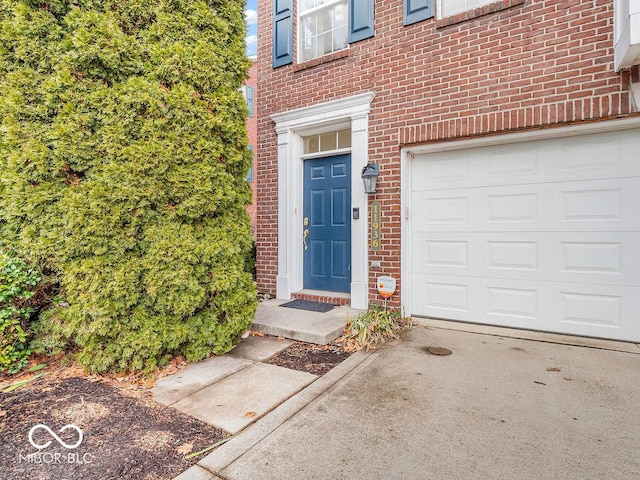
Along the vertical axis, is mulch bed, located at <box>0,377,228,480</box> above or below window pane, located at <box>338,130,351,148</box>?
below

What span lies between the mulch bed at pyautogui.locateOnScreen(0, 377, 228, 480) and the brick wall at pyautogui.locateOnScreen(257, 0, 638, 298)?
278 cm

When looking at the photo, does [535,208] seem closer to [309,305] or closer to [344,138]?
[344,138]

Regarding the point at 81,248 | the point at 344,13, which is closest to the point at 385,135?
the point at 344,13

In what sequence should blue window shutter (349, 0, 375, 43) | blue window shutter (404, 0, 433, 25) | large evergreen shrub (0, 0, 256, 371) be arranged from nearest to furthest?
large evergreen shrub (0, 0, 256, 371), blue window shutter (404, 0, 433, 25), blue window shutter (349, 0, 375, 43)

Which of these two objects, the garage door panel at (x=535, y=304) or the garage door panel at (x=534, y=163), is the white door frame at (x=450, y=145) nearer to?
the garage door panel at (x=534, y=163)

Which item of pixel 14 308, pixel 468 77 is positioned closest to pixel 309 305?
pixel 14 308

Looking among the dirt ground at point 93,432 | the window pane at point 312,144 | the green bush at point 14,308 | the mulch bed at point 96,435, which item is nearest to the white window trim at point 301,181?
the window pane at point 312,144

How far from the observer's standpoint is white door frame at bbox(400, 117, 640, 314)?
3.19m

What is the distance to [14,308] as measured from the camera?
259 cm

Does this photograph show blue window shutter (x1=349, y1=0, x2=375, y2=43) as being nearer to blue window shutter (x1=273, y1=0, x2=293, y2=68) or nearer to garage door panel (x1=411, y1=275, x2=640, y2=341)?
blue window shutter (x1=273, y1=0, x2=293, y2=68)

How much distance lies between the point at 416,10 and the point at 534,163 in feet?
7.07

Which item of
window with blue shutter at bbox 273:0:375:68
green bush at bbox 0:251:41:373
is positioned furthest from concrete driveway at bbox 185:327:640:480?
window with blue shutter at bbox 273:0:375:68

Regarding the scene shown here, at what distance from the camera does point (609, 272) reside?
328 cm

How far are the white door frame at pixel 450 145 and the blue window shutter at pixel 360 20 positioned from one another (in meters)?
1.56
